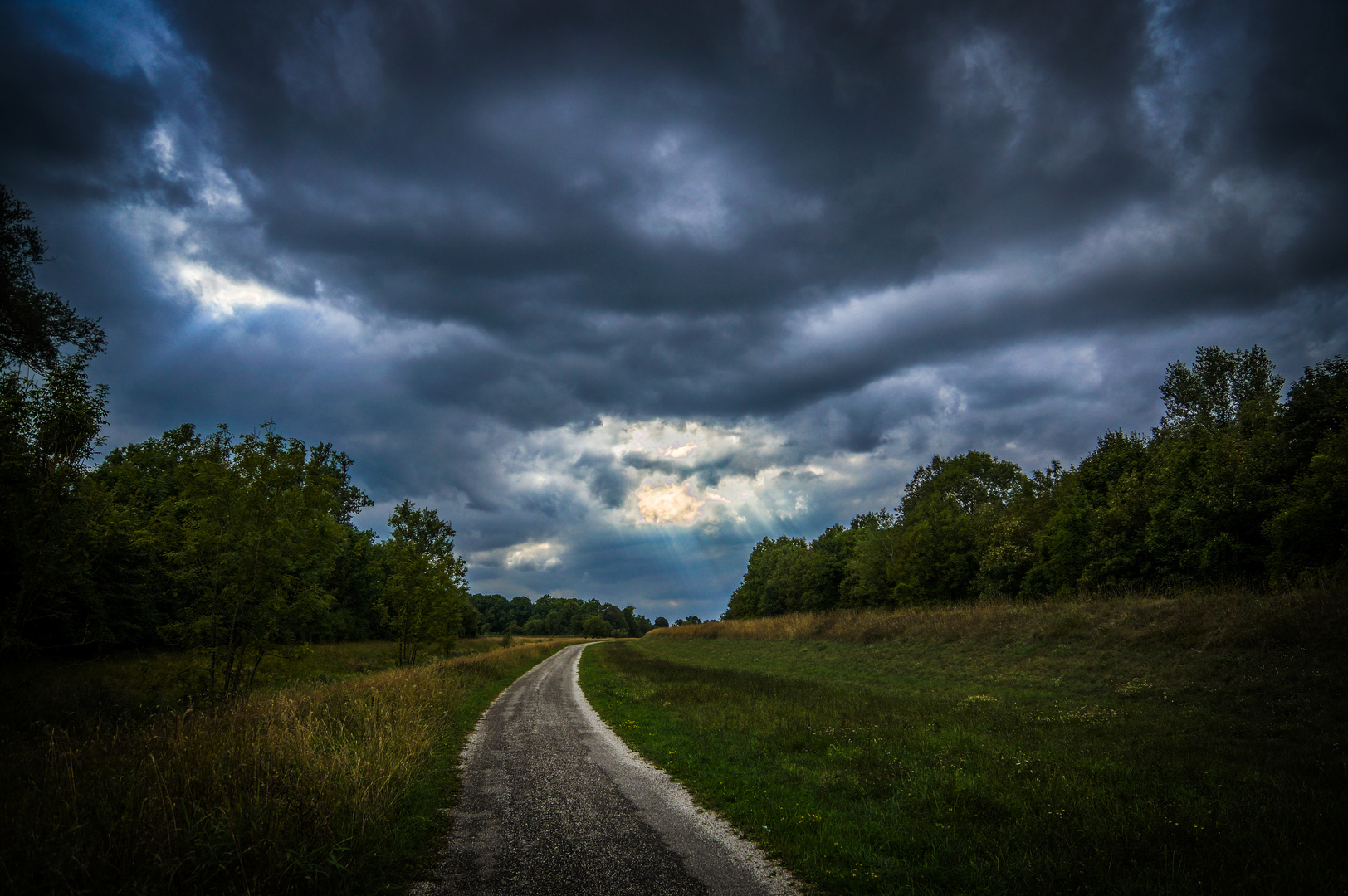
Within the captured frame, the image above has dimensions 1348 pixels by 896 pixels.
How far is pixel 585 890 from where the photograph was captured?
5758 millimetres

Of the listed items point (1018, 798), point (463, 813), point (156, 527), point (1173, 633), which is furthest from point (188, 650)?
point (1173, 633)

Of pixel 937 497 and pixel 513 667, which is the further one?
pixel 937 497

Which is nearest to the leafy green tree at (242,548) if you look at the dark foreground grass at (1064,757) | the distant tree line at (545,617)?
the dark foreground grass at (1064,757)

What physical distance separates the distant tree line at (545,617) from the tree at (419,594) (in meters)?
114

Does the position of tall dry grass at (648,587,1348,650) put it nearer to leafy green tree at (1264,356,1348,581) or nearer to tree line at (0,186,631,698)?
leafy green tree at (1264,356,1348,581)

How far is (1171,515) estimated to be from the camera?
28.1m

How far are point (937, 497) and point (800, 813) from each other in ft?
231

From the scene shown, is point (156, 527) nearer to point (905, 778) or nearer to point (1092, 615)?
point (905, 778)

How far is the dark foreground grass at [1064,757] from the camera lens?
19.8 ft

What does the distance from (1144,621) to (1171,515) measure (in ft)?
32.6

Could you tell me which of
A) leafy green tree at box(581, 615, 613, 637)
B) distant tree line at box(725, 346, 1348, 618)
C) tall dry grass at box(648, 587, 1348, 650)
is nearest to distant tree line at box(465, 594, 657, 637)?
leafy green tree at box(581, 615, 613, 637)

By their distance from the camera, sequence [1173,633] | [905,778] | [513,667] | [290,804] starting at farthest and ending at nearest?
[513,667] → [1173,633] → [905,778] → [290,804]

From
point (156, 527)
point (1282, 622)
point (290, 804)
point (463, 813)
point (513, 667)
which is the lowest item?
point (513, 667)

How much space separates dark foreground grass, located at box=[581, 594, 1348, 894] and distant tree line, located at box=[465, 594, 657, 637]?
14192cm
